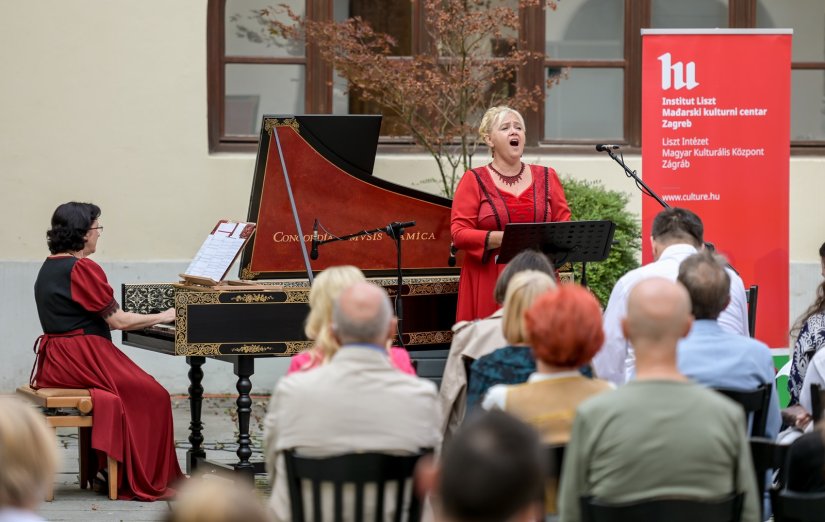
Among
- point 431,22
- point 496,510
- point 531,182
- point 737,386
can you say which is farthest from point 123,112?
point 496,510

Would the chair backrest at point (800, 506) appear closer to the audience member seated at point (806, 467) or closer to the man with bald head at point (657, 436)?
the audience member seated at point (806, 467)

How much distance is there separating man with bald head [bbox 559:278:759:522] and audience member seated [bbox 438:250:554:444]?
137cm

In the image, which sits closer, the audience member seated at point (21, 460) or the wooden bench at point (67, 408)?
the audience member seated at point (21, 460)

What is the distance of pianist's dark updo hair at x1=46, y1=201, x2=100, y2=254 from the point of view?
7.05 m

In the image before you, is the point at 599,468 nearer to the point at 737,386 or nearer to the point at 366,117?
the point at 737,386

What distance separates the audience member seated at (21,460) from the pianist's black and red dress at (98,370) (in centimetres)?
421

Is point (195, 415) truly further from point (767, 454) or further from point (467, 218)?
point (767, 454)

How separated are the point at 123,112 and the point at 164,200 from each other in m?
0.80

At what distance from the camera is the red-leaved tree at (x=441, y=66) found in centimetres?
1027

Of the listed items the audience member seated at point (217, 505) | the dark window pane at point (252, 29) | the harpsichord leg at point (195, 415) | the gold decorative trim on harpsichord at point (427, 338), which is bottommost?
the harpsichord leg at point (195, 415)

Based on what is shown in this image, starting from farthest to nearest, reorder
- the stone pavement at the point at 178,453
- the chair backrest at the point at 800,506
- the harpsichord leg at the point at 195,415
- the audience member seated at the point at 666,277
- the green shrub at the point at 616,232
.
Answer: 1. the green shrub at the point at 616,232
2. the harpsichord leg at the point at 195,415
3. the stone pavement at the point at 178,453
4. the audience member seated at the point at 666,277
5. the chair backrest at the point at 800,506

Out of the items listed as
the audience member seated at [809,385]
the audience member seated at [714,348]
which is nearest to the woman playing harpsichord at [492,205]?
the audience member seated at [809,385]

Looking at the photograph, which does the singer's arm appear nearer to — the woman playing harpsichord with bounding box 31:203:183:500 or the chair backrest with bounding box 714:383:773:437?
the woman playing harpsichord with bounding box 31:203:183:500

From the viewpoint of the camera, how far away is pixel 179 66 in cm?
1069
